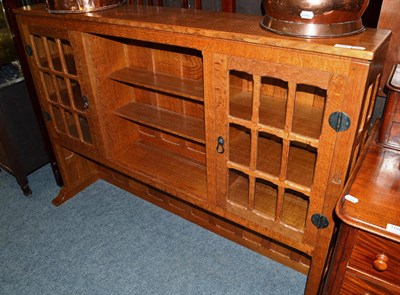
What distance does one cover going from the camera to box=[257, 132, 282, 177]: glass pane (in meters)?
1.39

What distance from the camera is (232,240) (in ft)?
6.85

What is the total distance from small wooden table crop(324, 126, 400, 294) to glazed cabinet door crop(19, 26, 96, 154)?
51.2 inches

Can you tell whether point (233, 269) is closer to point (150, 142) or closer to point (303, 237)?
point (303, 237)

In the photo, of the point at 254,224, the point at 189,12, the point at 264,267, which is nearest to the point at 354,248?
the point at 254,224

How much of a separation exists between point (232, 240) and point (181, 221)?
0.36m

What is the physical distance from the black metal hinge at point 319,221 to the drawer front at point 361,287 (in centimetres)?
20

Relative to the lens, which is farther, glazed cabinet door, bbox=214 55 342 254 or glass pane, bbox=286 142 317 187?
glass pane, bbox=286 142 317 187

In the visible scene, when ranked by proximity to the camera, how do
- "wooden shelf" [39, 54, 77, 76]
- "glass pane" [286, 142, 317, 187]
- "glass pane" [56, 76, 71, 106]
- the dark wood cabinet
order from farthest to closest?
Answer: the dark wood cabinet → "glass pane" [56, 76, 71, 106] → "wooden shelf" [39, 54, 77, 76] → "glass pane" [286, 142, 317, 187]

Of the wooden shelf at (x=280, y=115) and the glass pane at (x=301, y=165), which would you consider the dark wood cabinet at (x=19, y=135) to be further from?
the glass pane at (x=301, y=165)

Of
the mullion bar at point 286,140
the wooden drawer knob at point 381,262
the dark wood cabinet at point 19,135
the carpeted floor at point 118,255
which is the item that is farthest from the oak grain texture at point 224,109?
the dark wood cabinet at point 19,135

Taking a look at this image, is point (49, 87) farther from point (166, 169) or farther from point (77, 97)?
point (166, 169)

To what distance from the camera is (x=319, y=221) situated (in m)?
1.27

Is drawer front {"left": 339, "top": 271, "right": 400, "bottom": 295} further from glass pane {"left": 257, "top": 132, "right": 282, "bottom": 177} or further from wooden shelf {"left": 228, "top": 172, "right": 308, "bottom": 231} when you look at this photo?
glass pane {"left": 257, "top": 132, "right": 282, "bottom": 177}

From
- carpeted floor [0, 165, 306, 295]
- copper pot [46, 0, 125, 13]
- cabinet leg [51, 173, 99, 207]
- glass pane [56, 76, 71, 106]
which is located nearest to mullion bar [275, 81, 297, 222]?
carpeted floor [0, 165, 306, 295]
